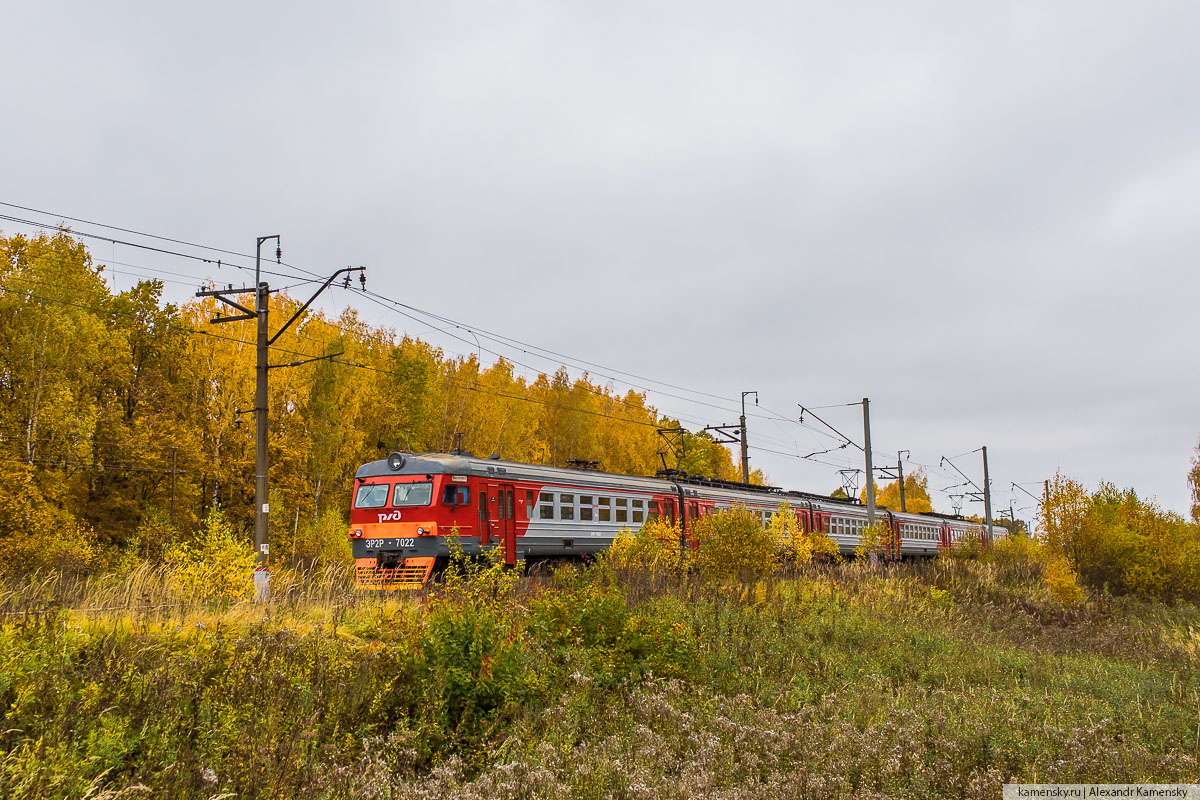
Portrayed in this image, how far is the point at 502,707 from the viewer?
696cm

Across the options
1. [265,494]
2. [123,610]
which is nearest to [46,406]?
[265,494]

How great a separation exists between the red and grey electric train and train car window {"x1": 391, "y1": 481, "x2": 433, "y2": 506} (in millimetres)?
20

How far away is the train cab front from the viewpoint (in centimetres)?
1552

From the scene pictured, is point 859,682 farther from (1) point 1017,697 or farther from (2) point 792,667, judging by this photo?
(1) point 1017,697

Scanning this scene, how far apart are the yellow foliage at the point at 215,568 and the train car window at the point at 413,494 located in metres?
5.45

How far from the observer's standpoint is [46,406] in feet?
86.7

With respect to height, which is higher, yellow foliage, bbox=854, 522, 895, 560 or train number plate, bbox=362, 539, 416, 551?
train number plate, bbox=362, 539, 416, 551

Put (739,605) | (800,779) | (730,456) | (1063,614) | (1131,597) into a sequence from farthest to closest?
1. (730,456)
2. (1131,597)
3. (1063,614)
4. (739,605)
5. (800,779)

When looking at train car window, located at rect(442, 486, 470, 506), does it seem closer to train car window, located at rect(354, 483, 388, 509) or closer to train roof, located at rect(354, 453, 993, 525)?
train roof, located at rect(354, 453, 993, 525)

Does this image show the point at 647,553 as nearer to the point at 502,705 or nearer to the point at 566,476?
the point at 566,476

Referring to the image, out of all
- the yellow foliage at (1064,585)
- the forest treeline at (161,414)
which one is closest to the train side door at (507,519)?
the forest treeline at (161,414)

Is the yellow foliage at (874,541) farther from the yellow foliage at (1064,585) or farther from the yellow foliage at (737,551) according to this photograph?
the yellow foliage at (737,551)

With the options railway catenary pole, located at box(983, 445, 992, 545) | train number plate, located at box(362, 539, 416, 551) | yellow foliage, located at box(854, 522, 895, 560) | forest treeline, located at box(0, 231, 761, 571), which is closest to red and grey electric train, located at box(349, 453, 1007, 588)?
train number plate, located at box(362, 539, 416, 551)

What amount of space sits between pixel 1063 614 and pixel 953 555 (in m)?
9.02
